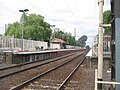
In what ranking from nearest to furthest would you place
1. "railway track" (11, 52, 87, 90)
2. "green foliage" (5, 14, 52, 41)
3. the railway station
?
1. the railway station
2. "railway track" (11, 52, 87, 90)
3. "green foliage" (5, 14, 52, 41)

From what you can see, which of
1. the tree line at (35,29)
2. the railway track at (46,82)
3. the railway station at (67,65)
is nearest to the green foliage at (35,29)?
the tree line at (35,29)

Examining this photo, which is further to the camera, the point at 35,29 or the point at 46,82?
the point at 35,29

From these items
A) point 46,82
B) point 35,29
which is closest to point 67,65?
point 46,82

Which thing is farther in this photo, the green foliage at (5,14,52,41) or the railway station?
the green foliage at (5,14,52,41)

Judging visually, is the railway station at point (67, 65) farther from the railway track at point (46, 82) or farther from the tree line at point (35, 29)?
the tree line at point (35, 29)

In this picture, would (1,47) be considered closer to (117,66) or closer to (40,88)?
(40,88)

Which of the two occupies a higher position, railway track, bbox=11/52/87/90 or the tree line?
the tree line

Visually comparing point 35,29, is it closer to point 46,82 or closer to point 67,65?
point 67,65

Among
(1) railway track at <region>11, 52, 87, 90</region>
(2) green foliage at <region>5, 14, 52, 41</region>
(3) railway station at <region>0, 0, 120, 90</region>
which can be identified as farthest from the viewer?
(2) green foliage at <region>5, 14, 52, 41</region>

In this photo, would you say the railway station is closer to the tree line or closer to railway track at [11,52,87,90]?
railway track at [11,52,87,90]

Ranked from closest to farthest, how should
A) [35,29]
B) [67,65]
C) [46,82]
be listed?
[46,82], [67,65], [35,29]

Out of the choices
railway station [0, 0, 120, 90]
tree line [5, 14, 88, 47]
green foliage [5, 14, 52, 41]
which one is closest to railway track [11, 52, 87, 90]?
railway station [0, 0, 120, 90]

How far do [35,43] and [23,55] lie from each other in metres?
23.4

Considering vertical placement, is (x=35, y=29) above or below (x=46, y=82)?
above
